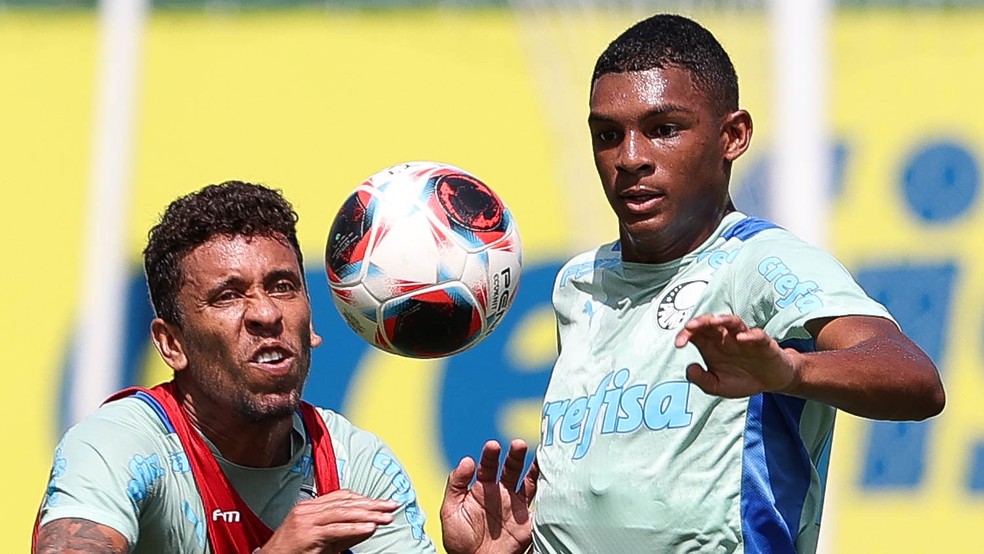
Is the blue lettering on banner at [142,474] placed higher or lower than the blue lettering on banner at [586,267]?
lower

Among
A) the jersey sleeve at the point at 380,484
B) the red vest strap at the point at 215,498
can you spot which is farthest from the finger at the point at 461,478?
the red vest strap at the point at 215,498

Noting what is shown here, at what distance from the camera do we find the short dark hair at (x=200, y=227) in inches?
161

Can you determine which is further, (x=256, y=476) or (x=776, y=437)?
(x=256, y=476)

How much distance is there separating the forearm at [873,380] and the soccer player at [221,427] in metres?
1.47

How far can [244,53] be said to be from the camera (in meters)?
7.94

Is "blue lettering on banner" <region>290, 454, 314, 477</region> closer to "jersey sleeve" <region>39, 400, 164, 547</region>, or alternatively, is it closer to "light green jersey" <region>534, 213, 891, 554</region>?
"jersey sleeve" <region>39, 400, 164, 547</region>

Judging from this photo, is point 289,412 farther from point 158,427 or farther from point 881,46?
point 881,46

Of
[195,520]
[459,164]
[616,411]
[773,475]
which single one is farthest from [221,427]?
[459,164]

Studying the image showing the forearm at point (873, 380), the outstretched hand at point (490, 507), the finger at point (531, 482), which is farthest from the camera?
the outstretched hand at point (490, 507)

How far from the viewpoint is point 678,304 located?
3.39 metres

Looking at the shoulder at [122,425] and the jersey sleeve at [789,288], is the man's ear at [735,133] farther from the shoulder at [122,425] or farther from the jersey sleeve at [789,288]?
the shoulder at [122,425]

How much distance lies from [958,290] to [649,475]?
4743 mm

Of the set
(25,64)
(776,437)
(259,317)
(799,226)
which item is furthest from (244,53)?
(776,437)

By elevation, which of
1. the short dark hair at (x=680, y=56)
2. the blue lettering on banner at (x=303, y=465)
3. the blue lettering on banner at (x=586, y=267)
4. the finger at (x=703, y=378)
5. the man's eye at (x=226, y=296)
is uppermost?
the short dark hair at (x=680, y=56)
